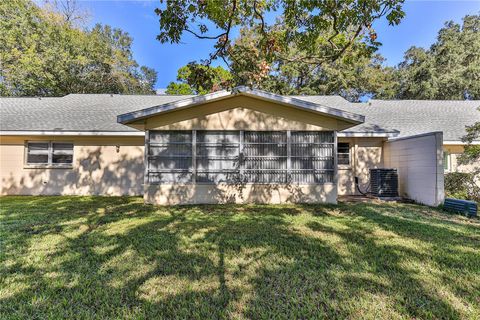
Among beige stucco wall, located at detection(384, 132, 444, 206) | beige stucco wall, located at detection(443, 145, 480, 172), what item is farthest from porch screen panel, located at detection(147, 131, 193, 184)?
beige stucco wall, located at detection(443, 145, 480, 172)

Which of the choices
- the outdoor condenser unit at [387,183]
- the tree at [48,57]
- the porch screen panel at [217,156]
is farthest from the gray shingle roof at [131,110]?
the tree at [48,57]

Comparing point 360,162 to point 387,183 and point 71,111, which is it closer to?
point 387,183

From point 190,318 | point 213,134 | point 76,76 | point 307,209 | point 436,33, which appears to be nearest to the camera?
point 190,318

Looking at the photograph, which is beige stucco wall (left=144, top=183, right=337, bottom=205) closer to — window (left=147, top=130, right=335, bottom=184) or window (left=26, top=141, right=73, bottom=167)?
window (left=147, top=130, right=335, bottom=184)

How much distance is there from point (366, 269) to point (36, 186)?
496 inches

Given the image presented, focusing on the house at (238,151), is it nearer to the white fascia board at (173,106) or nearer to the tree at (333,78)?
the white fascia board at (173,106)

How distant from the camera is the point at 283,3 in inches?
234

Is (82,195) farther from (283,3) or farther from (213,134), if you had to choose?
(283,3)

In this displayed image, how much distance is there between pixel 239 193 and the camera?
845 cm

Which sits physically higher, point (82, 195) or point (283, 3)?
point (283, 3)

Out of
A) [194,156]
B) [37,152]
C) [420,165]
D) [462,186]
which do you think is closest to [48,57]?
[37,152]

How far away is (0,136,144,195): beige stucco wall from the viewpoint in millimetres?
10539

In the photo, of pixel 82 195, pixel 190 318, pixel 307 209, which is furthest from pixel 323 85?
pixel 190 318

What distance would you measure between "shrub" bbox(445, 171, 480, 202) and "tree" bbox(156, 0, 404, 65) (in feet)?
21.3
